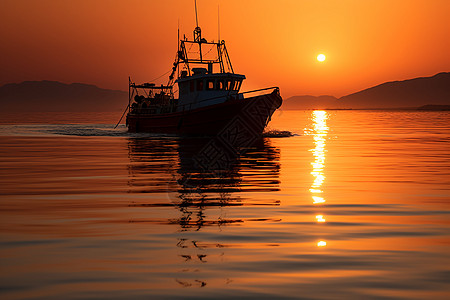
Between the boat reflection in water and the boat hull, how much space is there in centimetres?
1501

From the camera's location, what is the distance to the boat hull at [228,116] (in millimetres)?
38656

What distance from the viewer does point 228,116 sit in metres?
39.0

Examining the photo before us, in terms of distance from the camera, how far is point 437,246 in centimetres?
736

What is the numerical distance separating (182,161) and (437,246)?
14377 millimetres

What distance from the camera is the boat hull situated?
38656 mm

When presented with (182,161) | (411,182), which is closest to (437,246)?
(411,182)

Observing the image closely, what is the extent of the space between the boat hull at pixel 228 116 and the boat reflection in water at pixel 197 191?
1501cm

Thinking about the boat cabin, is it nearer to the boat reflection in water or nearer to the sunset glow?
the boat reflection in water

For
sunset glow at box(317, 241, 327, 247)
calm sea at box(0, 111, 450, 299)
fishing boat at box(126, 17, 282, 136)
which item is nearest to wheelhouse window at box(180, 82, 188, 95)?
fishing boat at box(126, 17, 282, 136)

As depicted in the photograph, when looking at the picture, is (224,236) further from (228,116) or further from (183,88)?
(183,88)

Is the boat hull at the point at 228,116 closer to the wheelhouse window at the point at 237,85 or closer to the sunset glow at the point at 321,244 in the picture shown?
the wheelhouse window at the point at 237,85

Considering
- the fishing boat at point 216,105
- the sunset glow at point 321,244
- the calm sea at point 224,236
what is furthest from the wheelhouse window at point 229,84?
the sunset glow at point 321,244

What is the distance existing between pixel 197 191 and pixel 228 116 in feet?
86.2

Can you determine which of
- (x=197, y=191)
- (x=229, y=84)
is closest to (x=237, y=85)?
(x=229, y=84)
